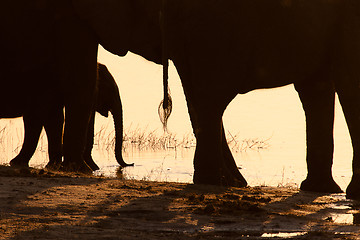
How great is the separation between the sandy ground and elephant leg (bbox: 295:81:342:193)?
1059mm

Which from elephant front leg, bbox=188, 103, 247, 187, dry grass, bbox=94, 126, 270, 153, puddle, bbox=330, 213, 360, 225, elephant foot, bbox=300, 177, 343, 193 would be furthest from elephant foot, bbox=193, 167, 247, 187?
dry grass, bbox=94, 126, 270, 153

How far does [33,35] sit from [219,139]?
3.41 metres

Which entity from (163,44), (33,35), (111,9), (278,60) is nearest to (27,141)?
(33,35)

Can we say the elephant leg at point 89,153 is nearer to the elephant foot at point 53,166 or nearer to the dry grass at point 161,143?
the elephant foot at point 53,166

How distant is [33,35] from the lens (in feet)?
37.2

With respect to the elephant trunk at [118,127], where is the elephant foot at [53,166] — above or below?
below

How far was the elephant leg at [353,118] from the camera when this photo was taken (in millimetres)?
9133

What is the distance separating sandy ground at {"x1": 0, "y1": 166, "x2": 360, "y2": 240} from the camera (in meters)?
6.33

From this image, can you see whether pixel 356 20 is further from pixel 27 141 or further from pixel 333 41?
pixel 27 141

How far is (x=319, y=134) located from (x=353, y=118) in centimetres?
103

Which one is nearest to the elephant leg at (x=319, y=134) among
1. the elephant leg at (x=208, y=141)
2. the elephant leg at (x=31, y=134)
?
the elephant leg at (x=208, y=141)

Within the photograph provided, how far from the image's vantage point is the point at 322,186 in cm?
1010

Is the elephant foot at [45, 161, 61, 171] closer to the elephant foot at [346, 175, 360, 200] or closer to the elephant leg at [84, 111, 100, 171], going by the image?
the elephant leg at [84, 111, 100, 171]

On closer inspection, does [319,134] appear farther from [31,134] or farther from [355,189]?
[31,134]
